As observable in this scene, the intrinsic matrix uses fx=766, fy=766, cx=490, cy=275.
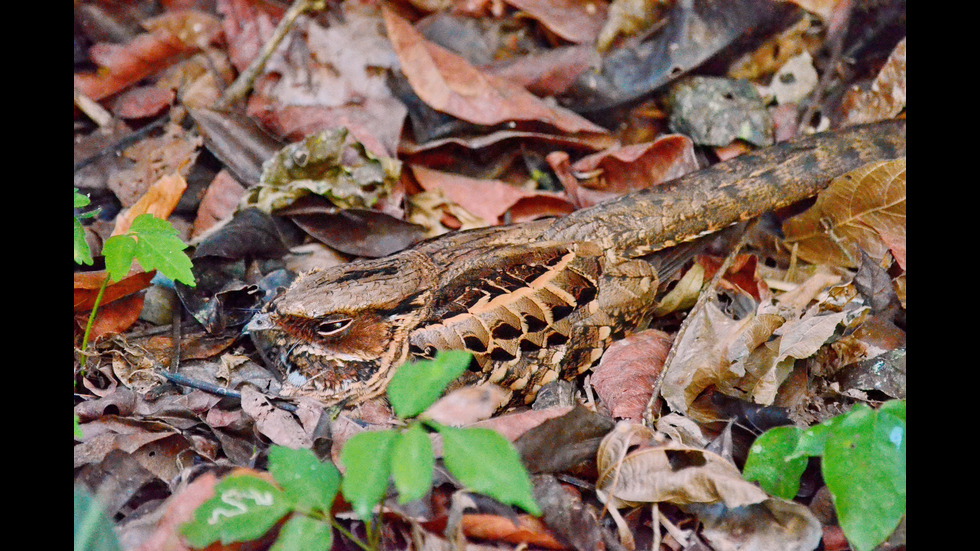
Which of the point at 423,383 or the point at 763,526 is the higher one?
the point at 423,383

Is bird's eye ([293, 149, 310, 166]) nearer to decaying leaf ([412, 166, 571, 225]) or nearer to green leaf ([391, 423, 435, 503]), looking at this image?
decaying leaf ([412, 166, 571, 225])

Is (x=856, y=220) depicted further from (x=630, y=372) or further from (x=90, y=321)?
(x=90, y=321)

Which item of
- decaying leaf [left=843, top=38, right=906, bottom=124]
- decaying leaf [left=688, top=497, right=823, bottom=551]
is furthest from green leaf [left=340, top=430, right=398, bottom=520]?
decaying leaf [left=843, top=38, right=906, bottom=124]

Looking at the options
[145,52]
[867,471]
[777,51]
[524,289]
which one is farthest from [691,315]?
[145,52]

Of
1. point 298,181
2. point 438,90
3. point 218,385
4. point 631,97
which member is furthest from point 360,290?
point 631,97

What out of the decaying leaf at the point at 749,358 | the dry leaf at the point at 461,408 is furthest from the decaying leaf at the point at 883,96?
the dry leaf at the point at 461,408
